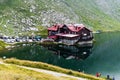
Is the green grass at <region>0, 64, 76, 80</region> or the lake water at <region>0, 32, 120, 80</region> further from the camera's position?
the lake water at <region>0, 32, 120, 80</region>

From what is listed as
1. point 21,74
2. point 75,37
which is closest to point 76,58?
point 75,37

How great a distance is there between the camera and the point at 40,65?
218 ft

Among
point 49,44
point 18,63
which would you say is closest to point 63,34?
point 49,44

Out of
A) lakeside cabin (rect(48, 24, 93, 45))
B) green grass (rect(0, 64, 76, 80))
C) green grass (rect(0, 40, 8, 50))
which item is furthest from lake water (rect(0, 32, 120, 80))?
green grass (rect(0, 64, 76, 80))

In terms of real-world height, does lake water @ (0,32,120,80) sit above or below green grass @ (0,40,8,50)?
below

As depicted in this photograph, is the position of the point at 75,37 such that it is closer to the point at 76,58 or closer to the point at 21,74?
the point at 76,58

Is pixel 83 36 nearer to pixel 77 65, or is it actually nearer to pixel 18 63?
pixel 77 65

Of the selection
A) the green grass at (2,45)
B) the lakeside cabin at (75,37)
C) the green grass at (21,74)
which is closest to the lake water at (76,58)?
the green grass at (2,45)

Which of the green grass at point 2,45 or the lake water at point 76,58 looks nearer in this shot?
the lake water at point 76,58

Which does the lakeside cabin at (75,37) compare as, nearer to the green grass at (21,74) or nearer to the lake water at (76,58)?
the lake water at (76,58)

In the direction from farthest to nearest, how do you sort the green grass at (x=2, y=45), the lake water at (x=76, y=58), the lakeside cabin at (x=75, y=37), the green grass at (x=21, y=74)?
the lakeside cabin at (x=75, y=37), the green grass at (x=2, y=45), the lake water at (x=76, y=58), the green grass at (x=21, y=74)

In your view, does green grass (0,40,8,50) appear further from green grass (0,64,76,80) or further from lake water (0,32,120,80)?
green grass (0,64,76,80)

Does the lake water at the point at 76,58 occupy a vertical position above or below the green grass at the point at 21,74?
below

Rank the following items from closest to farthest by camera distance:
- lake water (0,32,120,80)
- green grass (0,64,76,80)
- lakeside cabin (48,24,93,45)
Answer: green grass (0,64,76,80), lake water (0,32,120,80), lakeside cabin (48,24,93,45)
